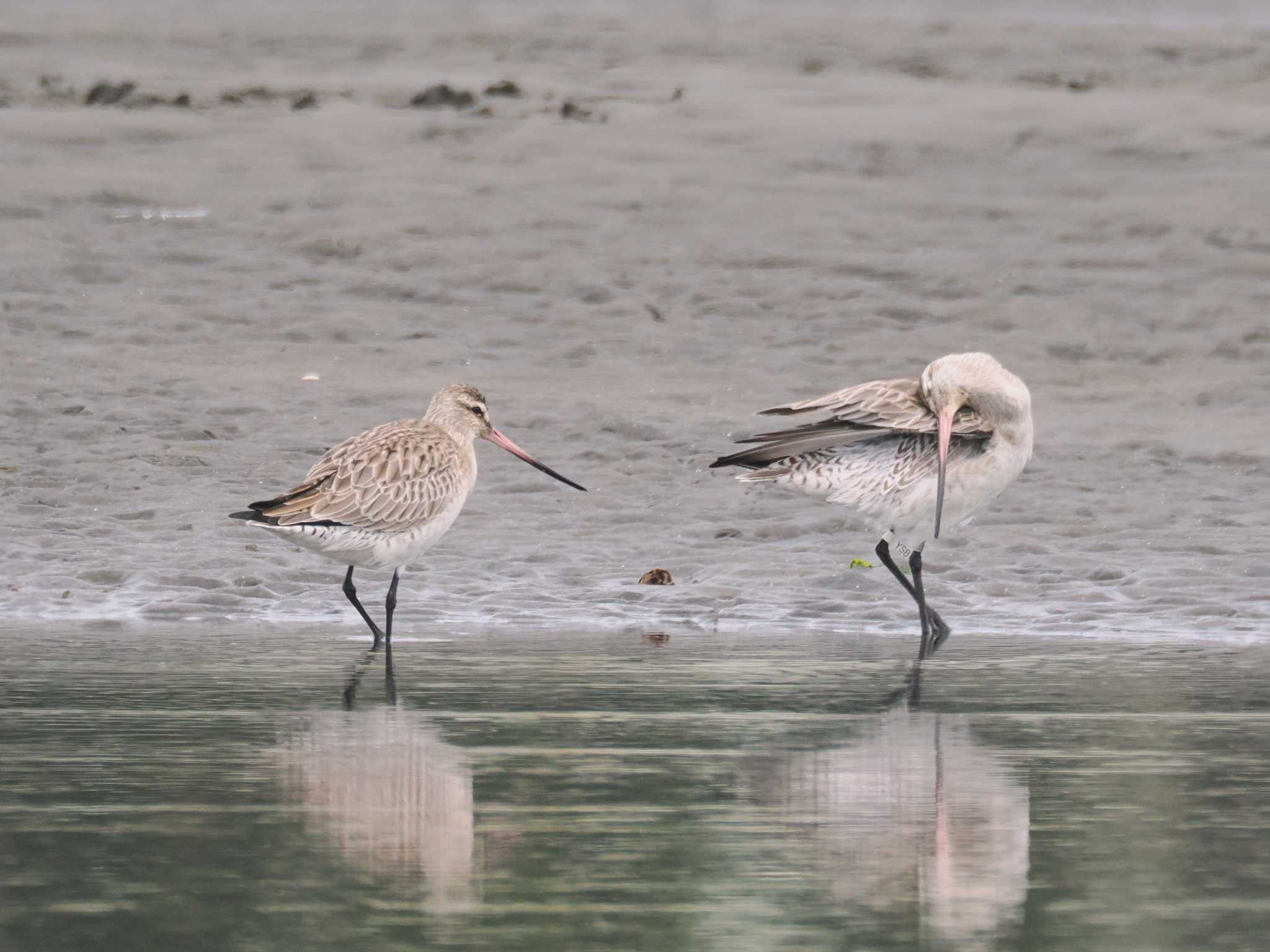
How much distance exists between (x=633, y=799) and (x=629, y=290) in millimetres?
10495

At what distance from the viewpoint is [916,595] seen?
9.16 m

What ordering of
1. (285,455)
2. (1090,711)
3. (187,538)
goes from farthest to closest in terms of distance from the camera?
(285,455)
(187,538)
(1090,711)

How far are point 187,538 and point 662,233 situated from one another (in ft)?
21.7

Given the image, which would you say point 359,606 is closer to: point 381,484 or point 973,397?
point 381,484

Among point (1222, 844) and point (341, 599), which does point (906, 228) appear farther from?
point (1222, 844)

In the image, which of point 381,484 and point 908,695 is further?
point 381,484

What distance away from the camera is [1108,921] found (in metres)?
4.21

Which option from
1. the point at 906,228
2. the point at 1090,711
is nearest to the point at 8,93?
the point at 906,228

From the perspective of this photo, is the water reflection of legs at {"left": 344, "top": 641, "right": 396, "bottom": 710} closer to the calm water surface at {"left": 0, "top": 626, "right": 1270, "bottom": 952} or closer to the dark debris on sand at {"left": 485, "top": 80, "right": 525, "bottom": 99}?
the calm water surface at {"left": 0, "top": 626, "right": 1270, "bottom": 952}

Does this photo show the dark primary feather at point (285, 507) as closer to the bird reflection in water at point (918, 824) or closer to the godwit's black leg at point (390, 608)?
the godwit's black leg at point (390, 608)

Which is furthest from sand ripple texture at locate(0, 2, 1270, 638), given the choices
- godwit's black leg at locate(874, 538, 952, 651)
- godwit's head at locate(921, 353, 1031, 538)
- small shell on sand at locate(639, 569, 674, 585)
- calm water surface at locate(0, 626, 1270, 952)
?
calm water surface at locate(0, 626, 1270, 952)

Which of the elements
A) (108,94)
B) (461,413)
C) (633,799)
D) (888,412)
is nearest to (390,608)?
(461,413)

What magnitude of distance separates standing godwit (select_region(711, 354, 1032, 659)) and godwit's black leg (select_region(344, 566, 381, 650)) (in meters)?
1.63

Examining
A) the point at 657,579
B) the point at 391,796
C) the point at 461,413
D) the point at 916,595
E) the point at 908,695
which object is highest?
the point at 461,413
